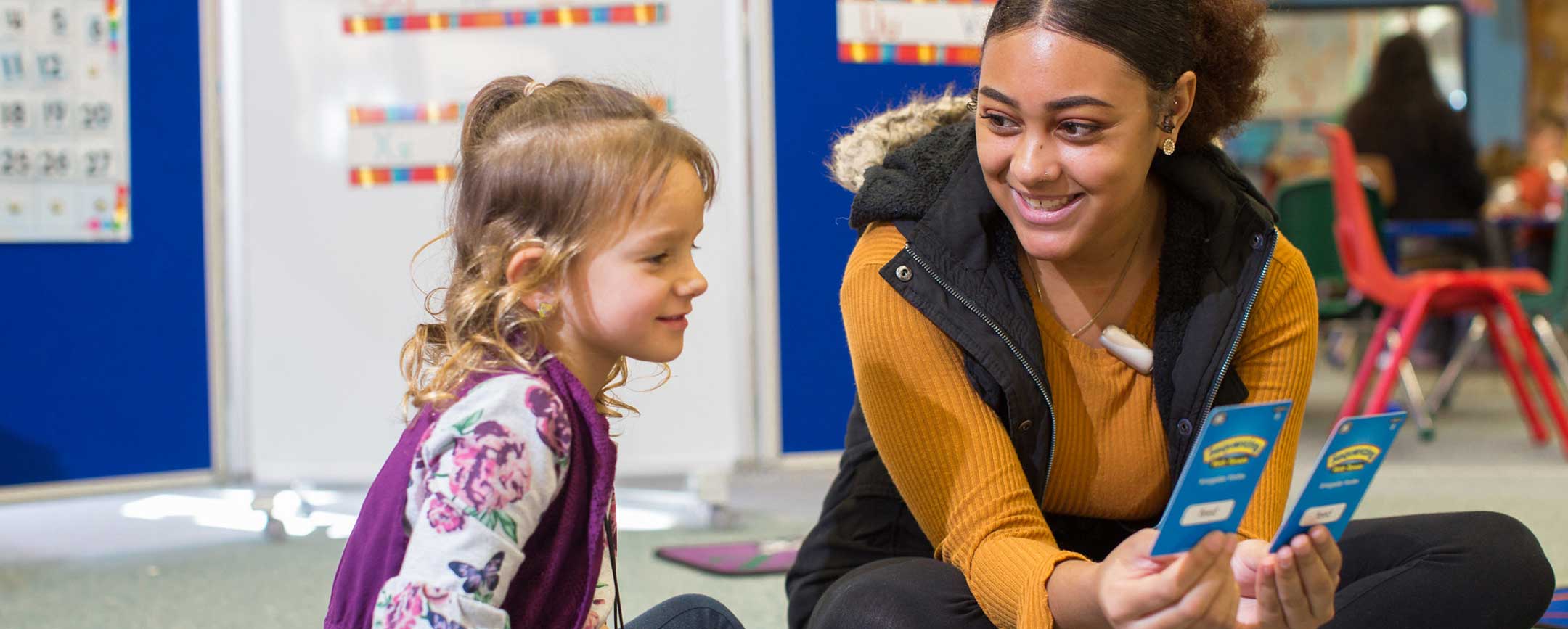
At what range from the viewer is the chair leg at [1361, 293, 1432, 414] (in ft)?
11.0

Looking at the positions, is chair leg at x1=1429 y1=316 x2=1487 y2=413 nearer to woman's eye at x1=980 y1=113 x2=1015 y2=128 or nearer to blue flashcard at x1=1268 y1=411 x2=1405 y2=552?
woman's eye at x1=980 y1=113 x2=1015 y2=128

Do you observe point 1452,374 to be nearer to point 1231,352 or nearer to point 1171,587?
point 1231,352

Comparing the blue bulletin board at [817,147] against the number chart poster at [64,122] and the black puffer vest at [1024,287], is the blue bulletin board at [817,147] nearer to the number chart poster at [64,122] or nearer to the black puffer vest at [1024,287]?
the number chart poster at [64,122]

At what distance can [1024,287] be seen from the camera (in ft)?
4.37

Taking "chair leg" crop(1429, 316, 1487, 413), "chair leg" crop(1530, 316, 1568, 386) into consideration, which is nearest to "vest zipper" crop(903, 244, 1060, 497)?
"chair leg" crop(1530, 316, 1568, 386)

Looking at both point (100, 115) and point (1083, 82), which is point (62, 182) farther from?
point (1083, 82)

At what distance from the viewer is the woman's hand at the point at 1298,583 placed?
3.18ft

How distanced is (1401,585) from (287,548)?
77.6 inches

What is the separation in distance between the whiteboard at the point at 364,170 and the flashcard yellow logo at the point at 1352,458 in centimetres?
202

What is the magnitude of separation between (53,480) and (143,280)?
0.43 metres

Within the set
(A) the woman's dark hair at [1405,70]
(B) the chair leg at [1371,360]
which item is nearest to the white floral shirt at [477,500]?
(B) the chair leg at [1371,360]

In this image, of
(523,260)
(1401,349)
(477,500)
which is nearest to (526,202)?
(523,260)

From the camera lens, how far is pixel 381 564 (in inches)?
40.4

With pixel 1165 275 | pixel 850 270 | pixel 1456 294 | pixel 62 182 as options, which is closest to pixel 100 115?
pixel 62 182
